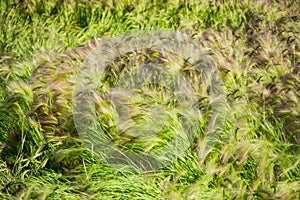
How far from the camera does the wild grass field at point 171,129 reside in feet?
9.97

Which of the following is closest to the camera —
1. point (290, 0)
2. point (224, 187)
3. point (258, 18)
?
point (224, 187)

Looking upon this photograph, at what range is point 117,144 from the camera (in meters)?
3.39

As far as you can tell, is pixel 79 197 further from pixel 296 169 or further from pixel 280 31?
pixel 280 31

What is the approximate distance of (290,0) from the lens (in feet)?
22.8

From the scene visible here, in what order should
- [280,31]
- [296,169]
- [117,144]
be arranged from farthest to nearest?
1. [280,31]
2. [117,144]
3. [296,169]

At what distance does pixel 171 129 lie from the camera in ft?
11.5

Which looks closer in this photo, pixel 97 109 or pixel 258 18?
pixel 97 109

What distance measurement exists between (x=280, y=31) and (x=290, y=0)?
1799mm

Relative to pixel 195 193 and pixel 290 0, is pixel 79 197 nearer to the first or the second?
pixel 195 193

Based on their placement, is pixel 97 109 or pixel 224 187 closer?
pixel 224 187

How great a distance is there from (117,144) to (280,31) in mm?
2514

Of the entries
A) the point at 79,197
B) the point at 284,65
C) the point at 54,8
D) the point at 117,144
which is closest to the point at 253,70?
the point at 284,65

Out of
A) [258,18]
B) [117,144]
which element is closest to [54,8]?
[258,18]

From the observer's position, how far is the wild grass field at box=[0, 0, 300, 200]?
3.04 metres
